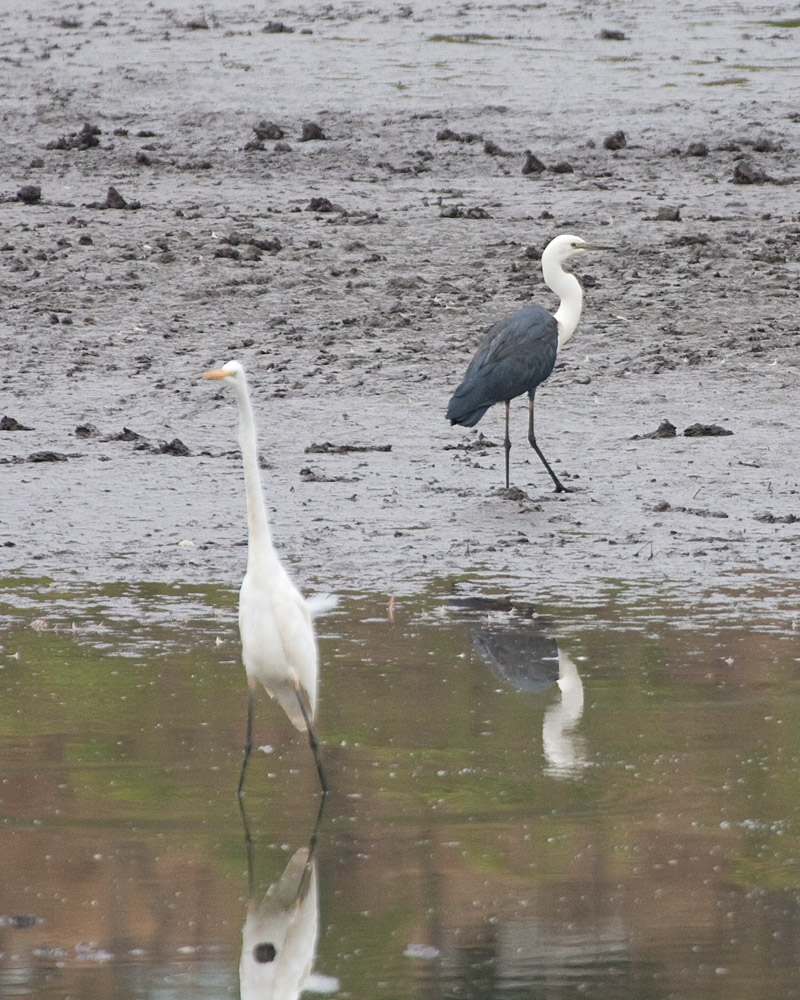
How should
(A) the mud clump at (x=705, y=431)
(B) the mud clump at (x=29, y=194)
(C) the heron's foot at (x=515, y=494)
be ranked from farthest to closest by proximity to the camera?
(B) the mud clump at (x=29, y=194)
(A) the mud clump at (x=705, y=431)
(C) the heron's foot at (x=515, y=494)

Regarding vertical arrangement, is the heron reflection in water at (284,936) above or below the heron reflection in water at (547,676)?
above

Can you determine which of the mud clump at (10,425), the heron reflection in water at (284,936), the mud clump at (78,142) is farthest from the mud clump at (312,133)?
the heron reflection in water at (284,936)

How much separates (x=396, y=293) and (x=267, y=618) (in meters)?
8.09

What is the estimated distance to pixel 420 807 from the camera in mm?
5328

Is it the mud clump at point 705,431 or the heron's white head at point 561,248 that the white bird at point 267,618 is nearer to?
the mud clump at point 705,431

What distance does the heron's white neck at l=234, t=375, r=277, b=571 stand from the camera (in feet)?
17.9

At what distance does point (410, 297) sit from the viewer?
520 inches

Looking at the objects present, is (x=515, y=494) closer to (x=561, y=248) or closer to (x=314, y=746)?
(x=561, y=248)

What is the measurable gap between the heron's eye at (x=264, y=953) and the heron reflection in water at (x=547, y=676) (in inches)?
56.8

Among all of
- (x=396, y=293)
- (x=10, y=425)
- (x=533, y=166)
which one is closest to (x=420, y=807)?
(x=10, y=425)

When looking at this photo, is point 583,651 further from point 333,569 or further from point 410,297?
point 410,297

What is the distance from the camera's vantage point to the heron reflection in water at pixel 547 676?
5793mm

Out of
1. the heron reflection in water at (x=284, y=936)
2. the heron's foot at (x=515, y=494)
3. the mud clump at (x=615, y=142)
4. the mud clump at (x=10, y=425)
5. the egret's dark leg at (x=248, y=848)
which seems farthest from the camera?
the mud clump at (x=615, y=142)

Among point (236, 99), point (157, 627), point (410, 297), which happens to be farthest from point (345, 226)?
point (157, 627)
